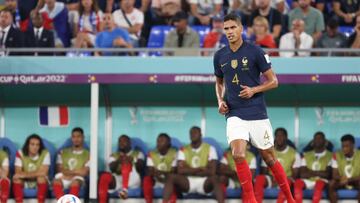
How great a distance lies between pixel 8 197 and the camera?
16219 millimetres

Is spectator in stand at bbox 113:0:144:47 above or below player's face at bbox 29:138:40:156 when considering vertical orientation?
above

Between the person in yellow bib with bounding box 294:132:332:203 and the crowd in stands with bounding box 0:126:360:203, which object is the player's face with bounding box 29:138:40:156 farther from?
the person in yellow bib with bounding box 294:132:332:203

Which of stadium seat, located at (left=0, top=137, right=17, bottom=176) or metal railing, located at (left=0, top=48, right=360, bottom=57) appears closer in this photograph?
metal railing, located at (left=0, top=48, right=360, bottom=57)

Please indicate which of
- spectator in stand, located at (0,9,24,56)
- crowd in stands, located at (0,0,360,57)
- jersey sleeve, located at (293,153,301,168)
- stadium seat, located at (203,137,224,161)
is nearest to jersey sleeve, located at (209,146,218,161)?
stadium seat, located at (203,137,224,161)

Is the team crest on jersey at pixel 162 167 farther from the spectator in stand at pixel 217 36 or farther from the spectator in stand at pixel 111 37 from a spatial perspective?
the spectator in stand at pixel 217 36

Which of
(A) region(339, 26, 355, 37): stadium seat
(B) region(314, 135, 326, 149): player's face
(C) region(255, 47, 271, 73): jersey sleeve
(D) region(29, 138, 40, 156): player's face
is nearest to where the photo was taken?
(C) region(255, 47, 271, 73): jersey sleeve

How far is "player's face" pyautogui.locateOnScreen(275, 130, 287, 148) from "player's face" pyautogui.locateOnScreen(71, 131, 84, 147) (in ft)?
10.8

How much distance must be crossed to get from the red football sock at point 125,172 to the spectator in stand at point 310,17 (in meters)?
3.88

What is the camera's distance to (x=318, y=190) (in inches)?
626

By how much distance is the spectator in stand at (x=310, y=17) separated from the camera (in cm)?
1748

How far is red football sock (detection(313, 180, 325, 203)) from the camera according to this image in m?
15.8

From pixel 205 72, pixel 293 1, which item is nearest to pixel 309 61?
pixel 205 72

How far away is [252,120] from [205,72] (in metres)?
4.80

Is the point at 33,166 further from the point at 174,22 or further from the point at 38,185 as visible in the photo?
the point at 174,22
